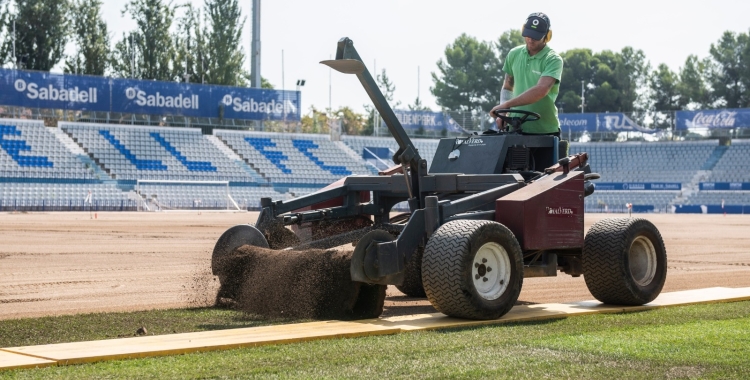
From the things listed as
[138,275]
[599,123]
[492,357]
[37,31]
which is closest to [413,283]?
[492,357]

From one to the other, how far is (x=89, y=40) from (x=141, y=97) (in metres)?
13.4

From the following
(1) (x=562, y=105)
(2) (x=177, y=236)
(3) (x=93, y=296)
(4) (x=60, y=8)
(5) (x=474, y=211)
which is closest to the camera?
(5) (x=474, y=211)

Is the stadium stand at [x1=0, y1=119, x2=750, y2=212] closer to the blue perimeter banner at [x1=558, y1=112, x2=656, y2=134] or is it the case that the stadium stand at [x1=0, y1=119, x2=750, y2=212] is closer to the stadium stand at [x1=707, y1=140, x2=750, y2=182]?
the stadium stand at [x1=707, y1=140, x2=750, y2=182]

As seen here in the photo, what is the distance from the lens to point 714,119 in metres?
75.2

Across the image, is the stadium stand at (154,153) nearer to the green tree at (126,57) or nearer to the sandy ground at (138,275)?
the green tree at (126,57)

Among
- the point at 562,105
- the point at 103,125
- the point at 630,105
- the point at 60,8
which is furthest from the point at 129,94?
the point at 630,105

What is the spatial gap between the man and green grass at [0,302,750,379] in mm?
2449

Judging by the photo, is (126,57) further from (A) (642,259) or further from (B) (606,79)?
(A) (642,259)

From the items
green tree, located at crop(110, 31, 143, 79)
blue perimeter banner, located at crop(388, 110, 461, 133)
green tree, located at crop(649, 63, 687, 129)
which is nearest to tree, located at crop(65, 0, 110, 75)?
green tree, located at crop(110, 31, 143, 79)

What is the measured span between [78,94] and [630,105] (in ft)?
206

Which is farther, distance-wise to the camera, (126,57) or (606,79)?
(606,79)

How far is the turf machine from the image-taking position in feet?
25.1

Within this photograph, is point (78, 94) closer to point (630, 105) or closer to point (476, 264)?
point (476, 264)

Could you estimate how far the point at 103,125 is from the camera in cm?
5831
